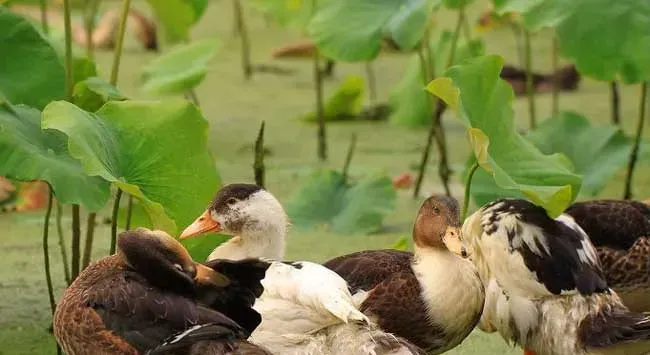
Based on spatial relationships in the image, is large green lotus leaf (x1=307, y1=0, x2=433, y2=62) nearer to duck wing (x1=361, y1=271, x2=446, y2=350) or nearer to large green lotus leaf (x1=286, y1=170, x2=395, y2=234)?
large green lotus leaf (x1=286, y1=170, x2=395, y2=234)

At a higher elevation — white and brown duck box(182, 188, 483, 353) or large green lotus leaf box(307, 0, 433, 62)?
large green lotus leaf box(307, 0, 433, 62)

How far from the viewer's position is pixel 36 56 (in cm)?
311

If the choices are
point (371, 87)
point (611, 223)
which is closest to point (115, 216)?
point (611, 223)

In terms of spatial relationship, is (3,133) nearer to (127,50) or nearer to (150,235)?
(150,235)

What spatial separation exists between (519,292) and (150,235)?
754 millimetres

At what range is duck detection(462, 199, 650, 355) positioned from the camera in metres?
2.94

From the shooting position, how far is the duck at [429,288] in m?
2.92

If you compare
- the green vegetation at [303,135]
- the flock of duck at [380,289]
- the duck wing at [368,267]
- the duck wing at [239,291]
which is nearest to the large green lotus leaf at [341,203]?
the green vegetation at [303,135]

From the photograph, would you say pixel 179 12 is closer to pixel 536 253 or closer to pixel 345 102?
pixel 536 253

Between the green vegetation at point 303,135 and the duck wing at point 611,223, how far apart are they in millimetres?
154

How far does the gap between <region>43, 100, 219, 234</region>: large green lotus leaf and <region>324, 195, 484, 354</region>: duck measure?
0.32 meters

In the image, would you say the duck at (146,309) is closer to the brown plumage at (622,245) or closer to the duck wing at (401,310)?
the duck wing at (401,310)

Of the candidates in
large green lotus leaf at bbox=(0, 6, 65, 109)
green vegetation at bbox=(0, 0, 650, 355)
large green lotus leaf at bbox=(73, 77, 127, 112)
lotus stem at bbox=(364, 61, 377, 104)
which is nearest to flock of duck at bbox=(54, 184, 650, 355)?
green vegetation at bbox=(0, 0, 650, 355)

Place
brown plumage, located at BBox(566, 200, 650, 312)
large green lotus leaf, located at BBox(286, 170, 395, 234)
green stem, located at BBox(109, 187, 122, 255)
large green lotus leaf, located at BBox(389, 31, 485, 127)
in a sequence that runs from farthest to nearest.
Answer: large green lotus leaf, located at BBox(389, 31, 485, 127) → large green lotus leaf, located at BBox(286, 170, 395, 234) → brown plumage, located at BBox(566, 200, 650, 312) → green stem, located at BBox(109, 187, 122, 255)
